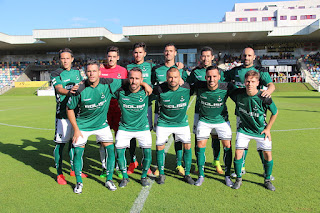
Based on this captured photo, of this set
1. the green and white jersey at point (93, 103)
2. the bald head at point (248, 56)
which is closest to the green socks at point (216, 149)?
the bald head at point (248, 56)

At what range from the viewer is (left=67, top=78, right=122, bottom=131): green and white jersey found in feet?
12.1

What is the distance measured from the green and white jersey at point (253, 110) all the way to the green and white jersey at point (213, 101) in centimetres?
23

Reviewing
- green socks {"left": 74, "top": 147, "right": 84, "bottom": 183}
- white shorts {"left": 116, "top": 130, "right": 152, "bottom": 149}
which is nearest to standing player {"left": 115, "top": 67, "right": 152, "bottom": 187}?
white shorts {"left": 116, "top": 130, "right": 152, "bottom": 149}

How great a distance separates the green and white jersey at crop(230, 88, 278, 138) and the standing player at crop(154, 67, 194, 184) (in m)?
0.85

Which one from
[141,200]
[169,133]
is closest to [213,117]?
[169,133]

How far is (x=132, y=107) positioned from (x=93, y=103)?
0.59 meters

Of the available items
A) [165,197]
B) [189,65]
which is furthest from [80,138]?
[189,65]

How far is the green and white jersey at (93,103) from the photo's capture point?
3693 millimetres

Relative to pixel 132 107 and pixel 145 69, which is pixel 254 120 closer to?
pixel 132 107

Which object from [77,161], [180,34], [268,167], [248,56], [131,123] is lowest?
[268,167]

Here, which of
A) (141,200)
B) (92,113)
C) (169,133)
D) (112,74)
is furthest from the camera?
(112,74)

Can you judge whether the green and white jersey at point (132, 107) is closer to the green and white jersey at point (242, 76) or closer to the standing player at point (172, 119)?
the standing player at point (172, 119)

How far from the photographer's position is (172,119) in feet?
13.4

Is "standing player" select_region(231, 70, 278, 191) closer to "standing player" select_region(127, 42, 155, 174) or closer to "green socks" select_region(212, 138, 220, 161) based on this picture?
"green socks" select_region(212, 138, 220, 161)
